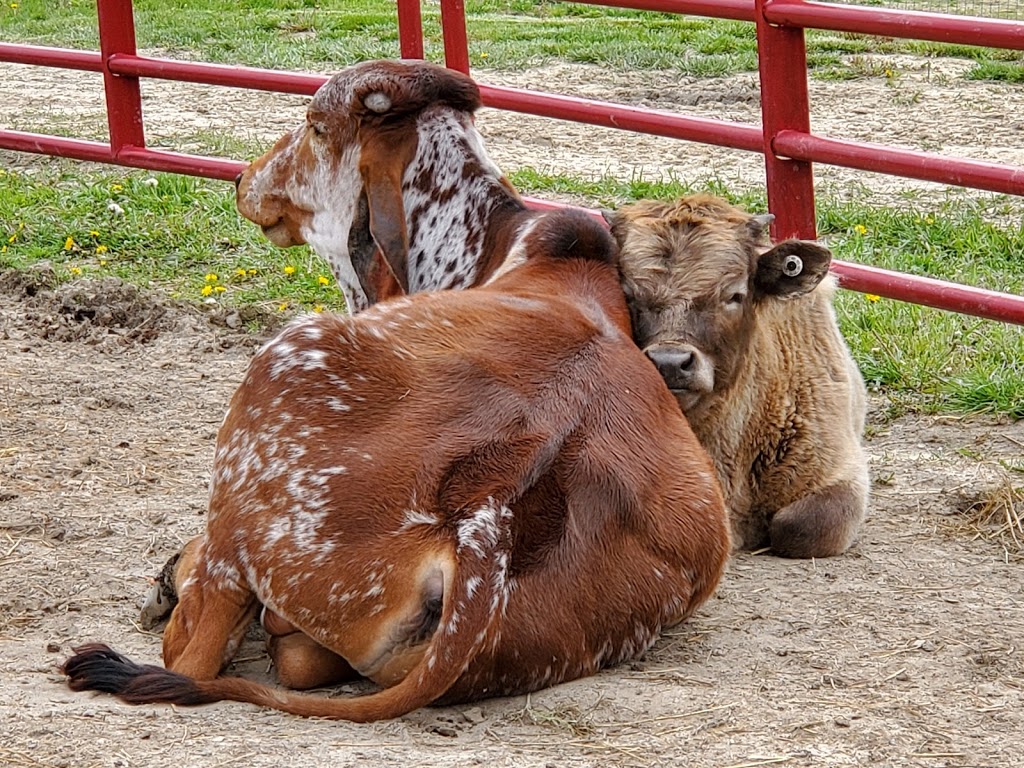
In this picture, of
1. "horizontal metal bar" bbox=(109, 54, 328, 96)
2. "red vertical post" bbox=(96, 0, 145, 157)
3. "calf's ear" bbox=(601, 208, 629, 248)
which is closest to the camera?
"calf's ear" bbox=(601, 208, 629, 248)

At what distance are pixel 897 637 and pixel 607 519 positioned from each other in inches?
33.6

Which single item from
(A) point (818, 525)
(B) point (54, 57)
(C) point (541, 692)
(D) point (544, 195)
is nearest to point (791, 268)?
(A) point (818, 525)

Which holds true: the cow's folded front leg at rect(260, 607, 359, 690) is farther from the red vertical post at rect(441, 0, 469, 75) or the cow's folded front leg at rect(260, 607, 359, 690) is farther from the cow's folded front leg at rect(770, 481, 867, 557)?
the red vertical post at rect(441, 0, 469, 75)

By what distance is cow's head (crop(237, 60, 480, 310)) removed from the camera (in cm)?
491

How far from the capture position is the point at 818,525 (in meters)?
4.50

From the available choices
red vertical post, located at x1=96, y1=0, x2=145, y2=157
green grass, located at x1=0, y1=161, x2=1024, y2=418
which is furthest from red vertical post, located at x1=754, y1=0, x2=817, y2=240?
red vertical post, located at x1=96, y1=0, x2=145, y2=157

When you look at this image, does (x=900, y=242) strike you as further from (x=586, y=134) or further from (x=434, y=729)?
(x=434, y=729)

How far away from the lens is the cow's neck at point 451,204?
15.9 feet

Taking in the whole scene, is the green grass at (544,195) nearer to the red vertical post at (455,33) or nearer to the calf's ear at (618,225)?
the red vertical post at (455,33)

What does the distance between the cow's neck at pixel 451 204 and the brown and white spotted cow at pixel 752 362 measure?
40 cm

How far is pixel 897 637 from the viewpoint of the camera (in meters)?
3.90

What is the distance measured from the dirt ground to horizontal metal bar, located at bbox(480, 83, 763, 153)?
1.37 m

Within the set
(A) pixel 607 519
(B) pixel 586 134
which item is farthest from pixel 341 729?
(B) pixel 586 134

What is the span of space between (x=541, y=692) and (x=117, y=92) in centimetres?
609
